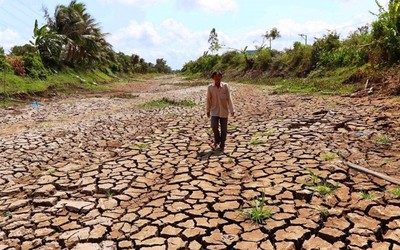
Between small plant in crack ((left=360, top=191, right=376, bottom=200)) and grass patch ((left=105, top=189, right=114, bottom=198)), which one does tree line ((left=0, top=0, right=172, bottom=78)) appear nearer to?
grass patch ((left=105, top=189, right=114, bottom=198))

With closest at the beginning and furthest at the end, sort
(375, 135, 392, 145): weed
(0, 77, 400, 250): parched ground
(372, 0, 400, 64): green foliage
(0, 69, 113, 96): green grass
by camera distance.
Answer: (0, 77, 400, 250): parched ground, (375, 135, 392, 145): weed, (372, 0, 400, 64): green foliage, (0, 69, 113, 96): green grass

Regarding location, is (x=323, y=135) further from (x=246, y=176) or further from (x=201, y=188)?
(x=201, y=188)

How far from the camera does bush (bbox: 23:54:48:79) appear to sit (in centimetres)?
1750

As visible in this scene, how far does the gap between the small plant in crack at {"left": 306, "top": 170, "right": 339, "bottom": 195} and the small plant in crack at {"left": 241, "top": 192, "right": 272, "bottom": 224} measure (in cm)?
73

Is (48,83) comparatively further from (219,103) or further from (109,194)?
(109,194)

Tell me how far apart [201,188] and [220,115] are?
1.86m

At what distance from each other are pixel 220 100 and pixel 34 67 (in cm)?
1515

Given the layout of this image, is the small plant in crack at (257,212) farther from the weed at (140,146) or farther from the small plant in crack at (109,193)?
the weed at (140,146)

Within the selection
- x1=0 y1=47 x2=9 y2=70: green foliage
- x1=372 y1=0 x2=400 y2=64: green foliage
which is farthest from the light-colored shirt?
x1=0 y1=47 x2=9 y2=70: green foliage

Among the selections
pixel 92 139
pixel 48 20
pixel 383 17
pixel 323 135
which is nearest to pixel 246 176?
pixel 323 135

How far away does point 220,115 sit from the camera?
6.03 m

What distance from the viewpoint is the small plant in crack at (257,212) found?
3545mm

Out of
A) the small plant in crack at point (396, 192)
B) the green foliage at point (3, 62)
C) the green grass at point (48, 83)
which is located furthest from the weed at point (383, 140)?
the green foliage at point (3, 62)

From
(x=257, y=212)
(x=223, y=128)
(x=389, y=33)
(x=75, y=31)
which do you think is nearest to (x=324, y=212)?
(x=257, y=212)
